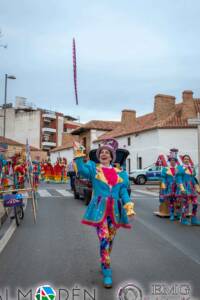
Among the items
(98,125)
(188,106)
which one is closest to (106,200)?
(188,106)

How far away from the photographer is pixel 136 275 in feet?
18.3

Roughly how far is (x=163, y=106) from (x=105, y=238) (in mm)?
38173

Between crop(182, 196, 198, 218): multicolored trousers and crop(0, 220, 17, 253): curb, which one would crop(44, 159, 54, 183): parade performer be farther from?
crop(182, 196, 198, 218): multicolored trousers

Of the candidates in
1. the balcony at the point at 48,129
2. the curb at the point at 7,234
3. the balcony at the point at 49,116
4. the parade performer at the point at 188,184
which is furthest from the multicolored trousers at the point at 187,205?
the balcony at the point at 48,129

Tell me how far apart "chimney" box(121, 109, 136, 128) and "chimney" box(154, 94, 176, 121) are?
759 cm

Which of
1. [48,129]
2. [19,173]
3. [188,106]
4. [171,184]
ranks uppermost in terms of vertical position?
[48,129]

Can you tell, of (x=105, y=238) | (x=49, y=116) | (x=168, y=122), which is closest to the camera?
(x=105, y=238)

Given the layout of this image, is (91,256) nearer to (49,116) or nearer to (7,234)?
(7,234)

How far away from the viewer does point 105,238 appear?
17.1ft

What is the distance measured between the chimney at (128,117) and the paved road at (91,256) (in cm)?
3961

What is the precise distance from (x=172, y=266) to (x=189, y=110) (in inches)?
1395

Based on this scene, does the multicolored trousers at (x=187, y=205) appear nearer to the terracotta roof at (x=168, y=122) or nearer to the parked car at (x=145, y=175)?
the parked car at (x=145, y=175)

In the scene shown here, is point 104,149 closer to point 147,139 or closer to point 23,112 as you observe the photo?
point 147,139

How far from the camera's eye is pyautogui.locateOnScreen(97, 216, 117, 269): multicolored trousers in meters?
5.20
